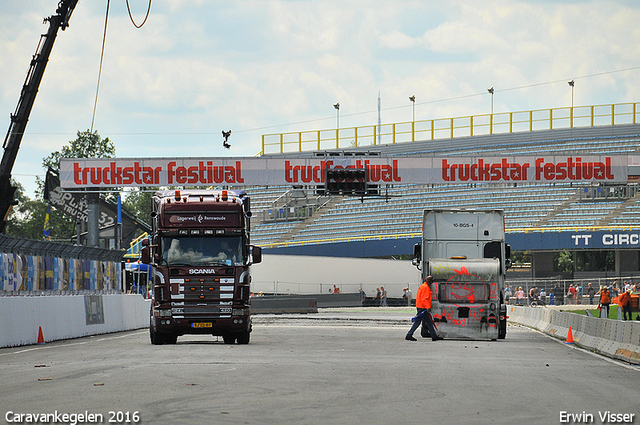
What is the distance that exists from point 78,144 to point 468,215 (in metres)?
78.6

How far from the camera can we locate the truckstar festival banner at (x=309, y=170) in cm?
4356

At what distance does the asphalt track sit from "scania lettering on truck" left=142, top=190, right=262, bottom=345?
1.31 meters

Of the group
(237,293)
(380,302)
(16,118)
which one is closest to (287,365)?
(237,293)

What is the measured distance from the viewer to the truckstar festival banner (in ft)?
143

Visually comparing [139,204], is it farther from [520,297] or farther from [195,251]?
[195,251]

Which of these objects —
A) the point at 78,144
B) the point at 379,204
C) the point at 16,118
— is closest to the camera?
the point at 16,118

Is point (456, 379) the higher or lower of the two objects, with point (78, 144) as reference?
lower

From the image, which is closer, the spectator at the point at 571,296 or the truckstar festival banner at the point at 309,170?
the truckstar festival banner at the point at 309,170

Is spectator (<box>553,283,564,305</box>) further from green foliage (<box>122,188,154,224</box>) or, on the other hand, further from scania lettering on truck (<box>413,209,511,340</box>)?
green foliage (<box>122,188,154,224</box>)

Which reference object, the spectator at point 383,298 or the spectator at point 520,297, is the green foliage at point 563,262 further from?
the spectator at point 383,298

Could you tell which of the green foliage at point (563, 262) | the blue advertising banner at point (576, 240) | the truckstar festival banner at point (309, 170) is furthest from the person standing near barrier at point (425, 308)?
the green foliage at point (563, 262)

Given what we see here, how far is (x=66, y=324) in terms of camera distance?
23.8 metres

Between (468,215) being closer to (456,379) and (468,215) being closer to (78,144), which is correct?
(456,379)

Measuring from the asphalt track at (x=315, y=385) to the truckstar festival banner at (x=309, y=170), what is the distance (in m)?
25.0
